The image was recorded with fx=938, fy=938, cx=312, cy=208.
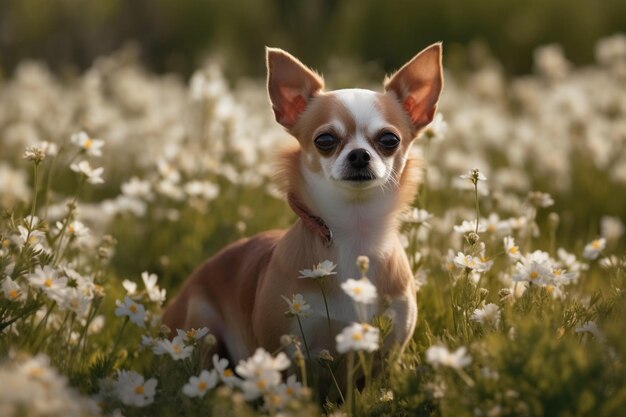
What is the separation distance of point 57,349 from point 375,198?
4.24ft

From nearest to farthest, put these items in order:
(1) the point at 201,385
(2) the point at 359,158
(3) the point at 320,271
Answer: (1) the point at 201,385, (3) the point at 320,271, (2) the point at 359,158

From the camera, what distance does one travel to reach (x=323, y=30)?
37.8 ft

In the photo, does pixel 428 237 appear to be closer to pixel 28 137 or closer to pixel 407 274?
pixel 407 274

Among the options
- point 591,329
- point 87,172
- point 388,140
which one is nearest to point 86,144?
point 87,172

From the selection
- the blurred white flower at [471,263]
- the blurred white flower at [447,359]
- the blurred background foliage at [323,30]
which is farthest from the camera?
the blurred background foliage at [323,30]

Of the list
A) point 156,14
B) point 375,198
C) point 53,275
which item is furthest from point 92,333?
point 156,14

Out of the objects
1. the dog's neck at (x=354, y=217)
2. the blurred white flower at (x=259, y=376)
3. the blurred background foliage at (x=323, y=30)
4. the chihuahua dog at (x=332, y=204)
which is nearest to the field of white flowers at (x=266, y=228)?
the blurred white flower at (x=259, y=376)

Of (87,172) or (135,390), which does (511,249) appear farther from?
(87,172)

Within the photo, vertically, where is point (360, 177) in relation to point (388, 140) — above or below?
below

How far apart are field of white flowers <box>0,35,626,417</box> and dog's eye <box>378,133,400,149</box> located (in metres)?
0.34

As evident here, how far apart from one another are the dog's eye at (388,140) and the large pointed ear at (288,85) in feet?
1.42

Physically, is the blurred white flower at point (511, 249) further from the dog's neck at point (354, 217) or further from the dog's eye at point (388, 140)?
the dog's eye at point (388, 140)

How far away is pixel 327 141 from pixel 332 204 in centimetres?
25

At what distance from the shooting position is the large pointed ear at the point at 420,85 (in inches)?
144
